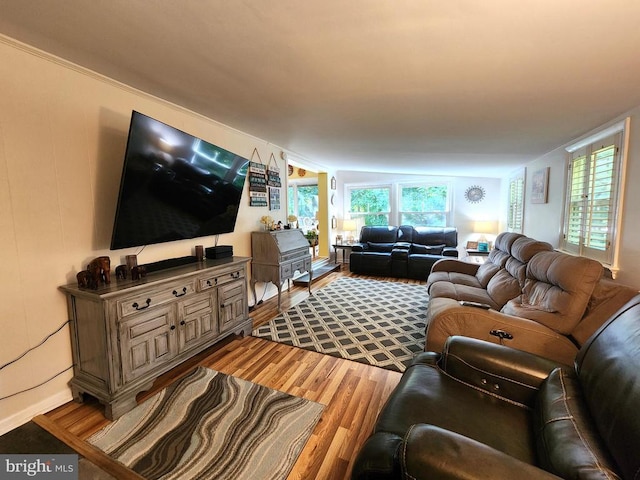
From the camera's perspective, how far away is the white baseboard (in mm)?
1595

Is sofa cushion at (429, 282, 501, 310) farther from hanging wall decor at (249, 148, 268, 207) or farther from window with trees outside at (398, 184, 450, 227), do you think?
window with trees outside at (398, 184, 450, 227)

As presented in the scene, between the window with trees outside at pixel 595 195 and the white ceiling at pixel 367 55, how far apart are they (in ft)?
0.81

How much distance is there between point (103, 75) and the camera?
6.32 feet

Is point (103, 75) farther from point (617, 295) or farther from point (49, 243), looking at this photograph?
point (617, 295)

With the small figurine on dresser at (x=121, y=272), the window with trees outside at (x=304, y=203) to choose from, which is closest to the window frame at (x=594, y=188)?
the small figurine on dresser at (x=121, y=272)

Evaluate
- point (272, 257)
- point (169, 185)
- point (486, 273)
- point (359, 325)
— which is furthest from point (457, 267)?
point (169, 185)

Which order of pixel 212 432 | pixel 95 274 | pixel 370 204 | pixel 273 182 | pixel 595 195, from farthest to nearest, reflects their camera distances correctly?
pixel 370 204 < pixel 273 182 < pixel 595 195 < pixel 95 274 < pixel 212 432

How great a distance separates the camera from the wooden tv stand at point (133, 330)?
1.70 m

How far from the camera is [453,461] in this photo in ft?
2.49

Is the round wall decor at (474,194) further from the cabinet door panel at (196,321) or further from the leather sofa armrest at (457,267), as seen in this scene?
the cabinet door panel at (196,321)

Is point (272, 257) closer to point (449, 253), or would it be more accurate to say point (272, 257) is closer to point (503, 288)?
point (503, 288)

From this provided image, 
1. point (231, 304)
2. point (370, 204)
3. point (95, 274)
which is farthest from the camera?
point (370, 204)

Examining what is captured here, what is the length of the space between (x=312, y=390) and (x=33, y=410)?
1.75 m

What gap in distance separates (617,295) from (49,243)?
11.5ft
